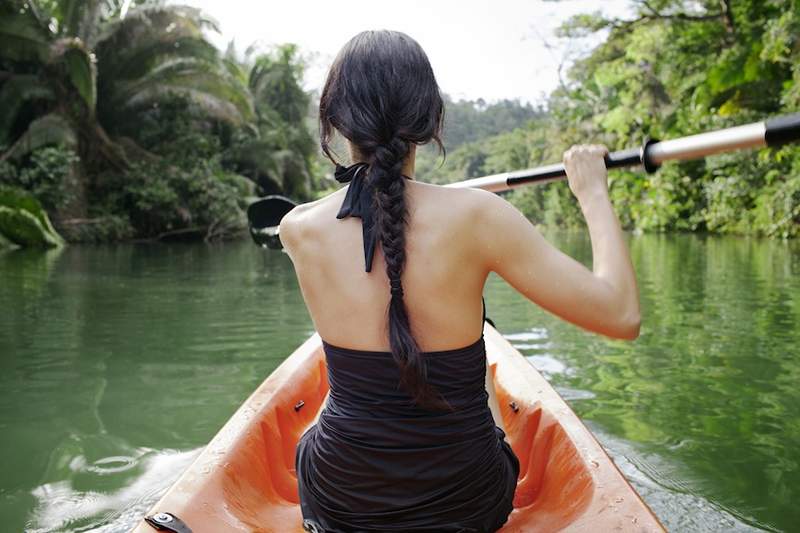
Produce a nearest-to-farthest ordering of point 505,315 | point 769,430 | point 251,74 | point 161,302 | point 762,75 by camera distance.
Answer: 1. point 769,430
2. point 505,315
3. point 161,302
4. point 762,75
5. point 251,74

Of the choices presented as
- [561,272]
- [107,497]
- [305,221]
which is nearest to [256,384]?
[107,497]

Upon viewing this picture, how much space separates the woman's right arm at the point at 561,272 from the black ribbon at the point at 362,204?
0.21m

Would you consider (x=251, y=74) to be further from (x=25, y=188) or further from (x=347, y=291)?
(x=347, y=291)

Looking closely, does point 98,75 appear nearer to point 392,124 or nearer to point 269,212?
point 269,212

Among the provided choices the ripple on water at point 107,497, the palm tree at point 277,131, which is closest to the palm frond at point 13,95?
the palm tree at point 277,131

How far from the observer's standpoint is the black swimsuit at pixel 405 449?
4.97ft

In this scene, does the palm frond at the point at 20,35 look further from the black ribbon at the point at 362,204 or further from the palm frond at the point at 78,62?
the black ribbon at the point at 362,204

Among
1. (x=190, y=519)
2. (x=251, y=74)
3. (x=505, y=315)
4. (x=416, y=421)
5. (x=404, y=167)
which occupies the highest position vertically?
(x=251, y=74)

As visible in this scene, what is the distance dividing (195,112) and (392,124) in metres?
20.2

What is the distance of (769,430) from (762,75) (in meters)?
12.3

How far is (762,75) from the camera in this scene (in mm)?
13984

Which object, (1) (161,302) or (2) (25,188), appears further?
(2) (25,188)

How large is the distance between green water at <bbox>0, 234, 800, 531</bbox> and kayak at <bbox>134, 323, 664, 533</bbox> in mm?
609

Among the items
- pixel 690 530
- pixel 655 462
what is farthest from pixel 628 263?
pixel 655 462
